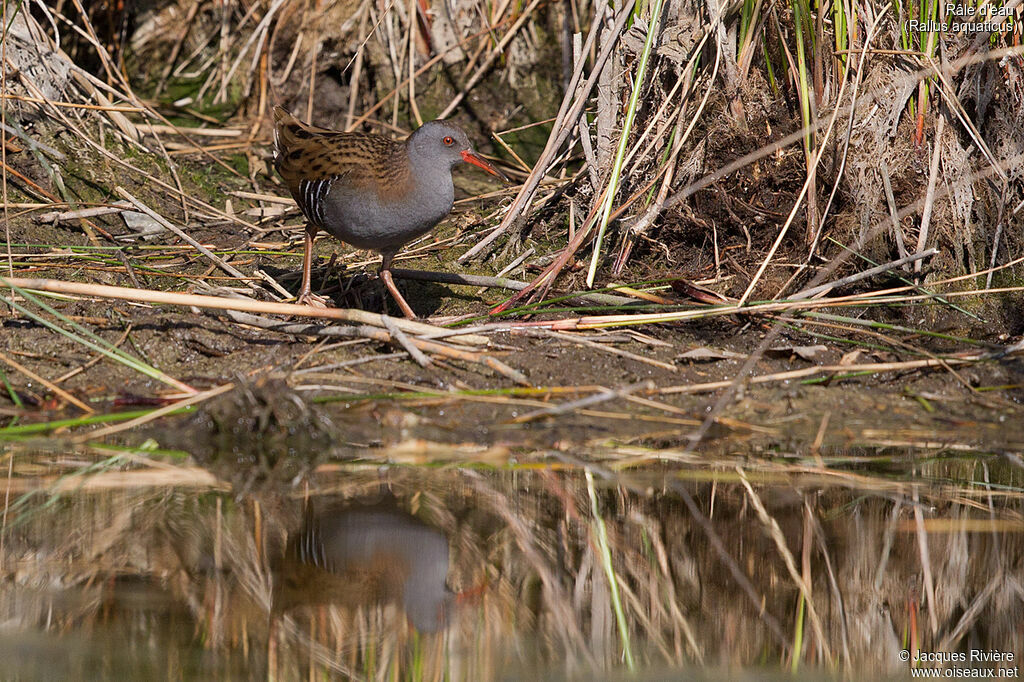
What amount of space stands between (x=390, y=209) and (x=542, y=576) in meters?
2.50

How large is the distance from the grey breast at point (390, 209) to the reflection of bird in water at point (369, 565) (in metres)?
2.05

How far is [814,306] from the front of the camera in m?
4.61

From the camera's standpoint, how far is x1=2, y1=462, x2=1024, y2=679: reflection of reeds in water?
2314mm

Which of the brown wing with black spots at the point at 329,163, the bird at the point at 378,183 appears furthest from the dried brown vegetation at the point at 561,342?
the brown wing with black spots at the point at 329,163

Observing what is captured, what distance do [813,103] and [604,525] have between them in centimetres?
288

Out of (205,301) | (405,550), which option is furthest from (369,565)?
(205,301)

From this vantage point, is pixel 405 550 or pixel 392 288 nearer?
pixel 405 550

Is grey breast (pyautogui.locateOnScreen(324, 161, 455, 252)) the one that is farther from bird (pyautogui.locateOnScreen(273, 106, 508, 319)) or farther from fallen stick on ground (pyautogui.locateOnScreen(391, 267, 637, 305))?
fallen stick on ground (pyautogui.locateOnScreen(391, 267, 637, 305))

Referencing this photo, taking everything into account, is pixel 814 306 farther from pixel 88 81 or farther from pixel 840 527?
pixel 88 81

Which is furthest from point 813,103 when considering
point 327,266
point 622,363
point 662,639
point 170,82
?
point 170,82

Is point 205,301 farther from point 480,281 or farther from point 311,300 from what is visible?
point 480,281

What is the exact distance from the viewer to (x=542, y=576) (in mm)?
2615

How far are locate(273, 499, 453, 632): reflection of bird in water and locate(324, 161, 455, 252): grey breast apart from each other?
2048mm

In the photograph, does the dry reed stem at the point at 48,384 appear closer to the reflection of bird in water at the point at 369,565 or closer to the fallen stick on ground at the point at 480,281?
the reflection of bird in water at the point at 369,565
